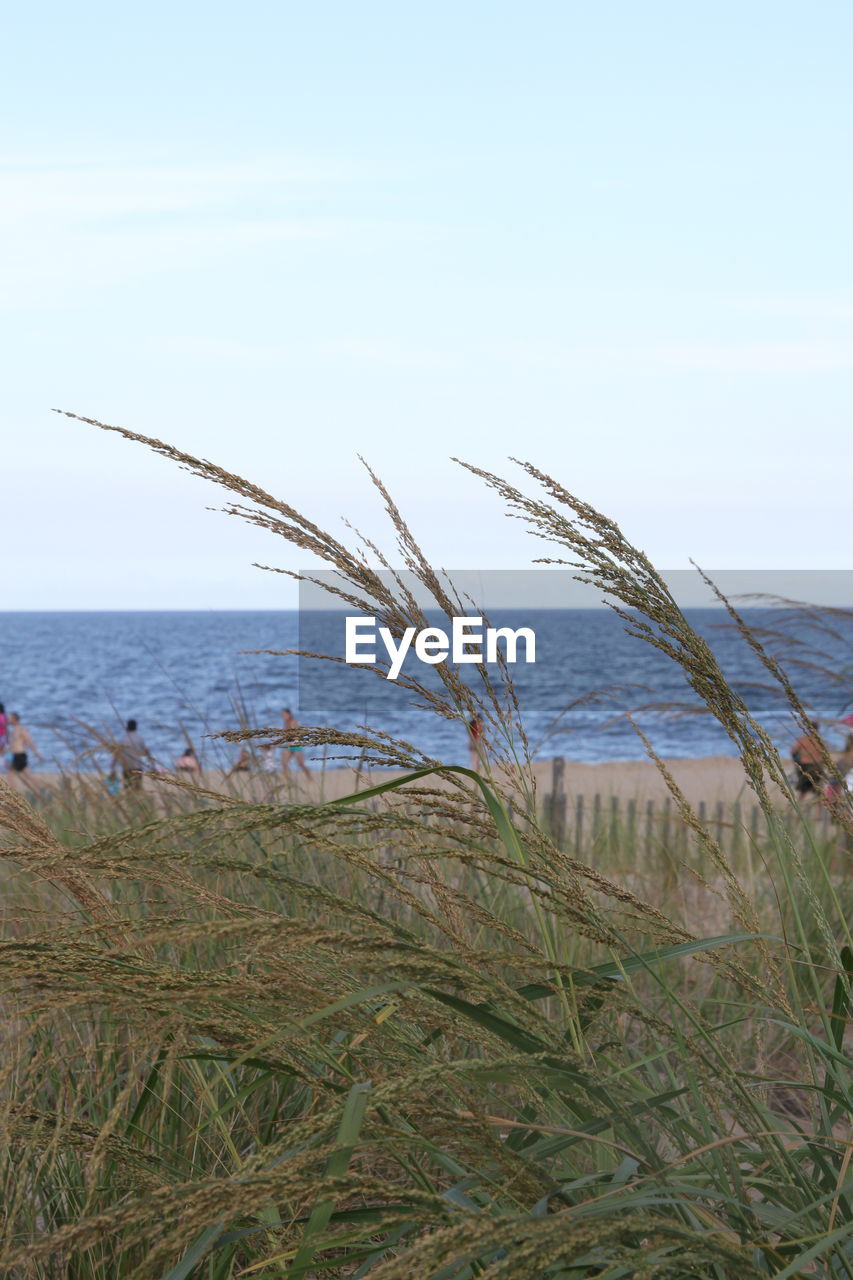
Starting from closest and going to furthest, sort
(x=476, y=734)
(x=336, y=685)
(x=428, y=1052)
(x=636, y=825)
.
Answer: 1. (x=428, y=1052)
2. (x=476, y=734)
3. (x=636, y=825)
4. (x=336, y=685)

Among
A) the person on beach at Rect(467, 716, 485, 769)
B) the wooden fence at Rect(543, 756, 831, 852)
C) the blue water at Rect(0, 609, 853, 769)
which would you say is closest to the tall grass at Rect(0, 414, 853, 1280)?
the person on beach at Rect(467, 716, 485, 769)

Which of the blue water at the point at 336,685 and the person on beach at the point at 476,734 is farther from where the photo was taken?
the blue water at the point at 336,685

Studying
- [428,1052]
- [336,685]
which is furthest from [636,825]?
[336,685]

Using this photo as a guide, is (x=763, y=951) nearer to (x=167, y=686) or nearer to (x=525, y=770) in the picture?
(x=525, y=770)

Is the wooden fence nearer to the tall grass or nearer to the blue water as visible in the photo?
the tall grass

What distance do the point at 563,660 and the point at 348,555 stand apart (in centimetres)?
7649

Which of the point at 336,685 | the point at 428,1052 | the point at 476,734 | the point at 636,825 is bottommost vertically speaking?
the point at 336,685

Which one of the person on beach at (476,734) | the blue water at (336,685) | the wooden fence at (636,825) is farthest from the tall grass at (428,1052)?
the blue water at (336,685)

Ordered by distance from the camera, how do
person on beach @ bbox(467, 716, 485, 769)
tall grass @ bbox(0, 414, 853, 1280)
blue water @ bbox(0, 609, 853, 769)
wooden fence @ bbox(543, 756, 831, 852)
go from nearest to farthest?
tall grass @ bbox(0, 414, 853, 1280) < person on beach @ bbox(467, 716, 485, 769) < wooden fence @ bbox(543, 756, 831, 852) < blue water @ bbox(0, 609, 853, 769)

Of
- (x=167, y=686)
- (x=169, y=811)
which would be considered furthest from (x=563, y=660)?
(x=169, y=811)

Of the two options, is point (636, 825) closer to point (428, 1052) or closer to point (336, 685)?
point (428, 1052)

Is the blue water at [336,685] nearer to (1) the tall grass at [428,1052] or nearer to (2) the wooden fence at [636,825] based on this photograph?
(2) the wooden fence at [636,825]

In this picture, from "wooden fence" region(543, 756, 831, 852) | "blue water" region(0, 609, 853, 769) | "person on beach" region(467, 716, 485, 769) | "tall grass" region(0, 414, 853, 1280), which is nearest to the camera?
"tall grass" region(0, 414, 853, 1280)

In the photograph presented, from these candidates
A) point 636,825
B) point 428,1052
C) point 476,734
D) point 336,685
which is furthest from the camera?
point 336,685
